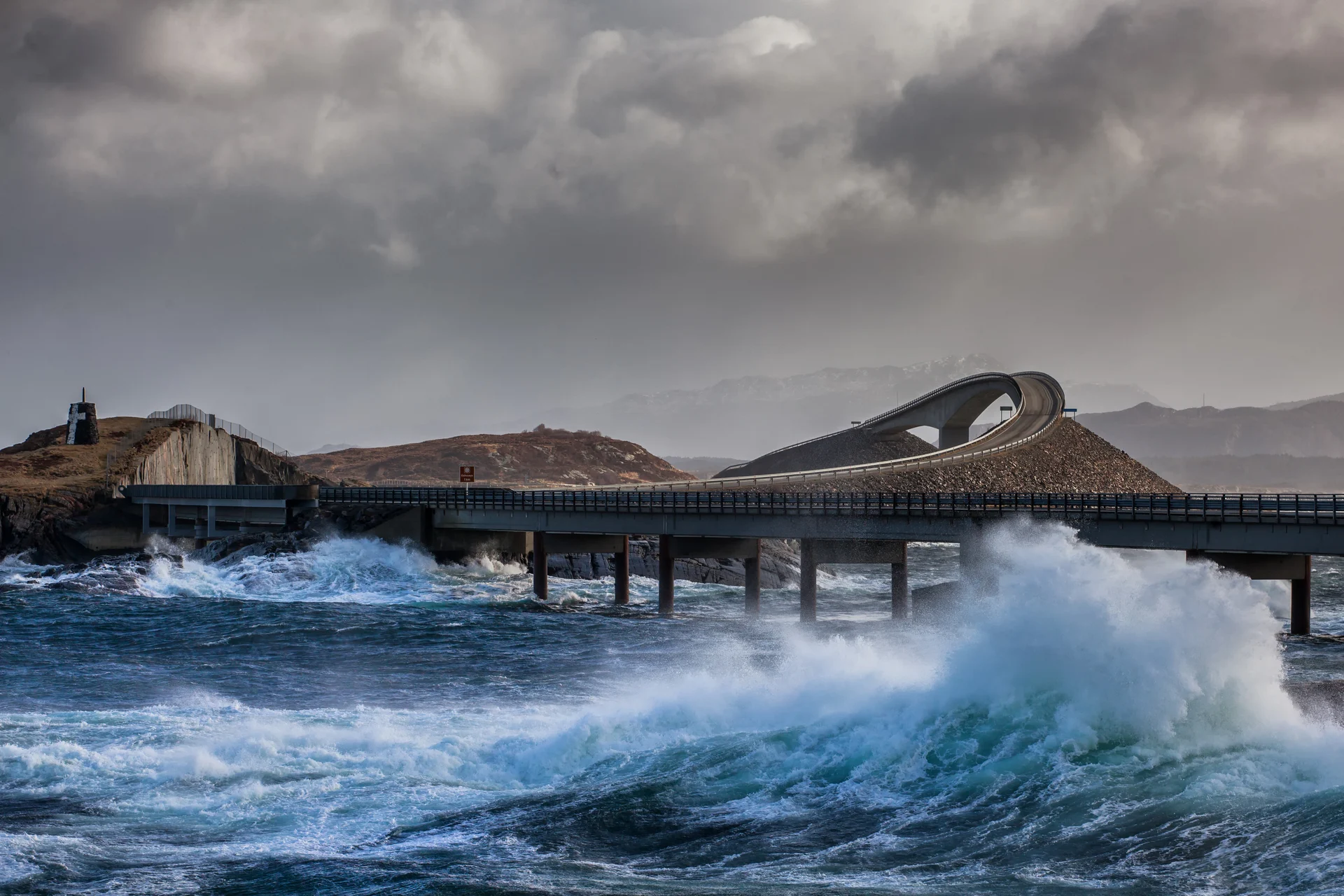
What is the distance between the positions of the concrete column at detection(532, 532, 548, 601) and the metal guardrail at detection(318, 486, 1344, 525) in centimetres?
144

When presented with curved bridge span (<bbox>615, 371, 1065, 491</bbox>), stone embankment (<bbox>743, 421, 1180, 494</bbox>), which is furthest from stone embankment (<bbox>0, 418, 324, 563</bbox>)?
stone embankment (<bbox>743, 421, 1180, 494</bbox>)

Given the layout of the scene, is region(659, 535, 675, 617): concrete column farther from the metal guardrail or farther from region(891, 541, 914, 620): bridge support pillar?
region(891, 541, 914, 620): bridge support pillar

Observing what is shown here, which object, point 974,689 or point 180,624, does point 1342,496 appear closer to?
point 974,689

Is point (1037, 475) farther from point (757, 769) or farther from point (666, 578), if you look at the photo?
point (757, 769)

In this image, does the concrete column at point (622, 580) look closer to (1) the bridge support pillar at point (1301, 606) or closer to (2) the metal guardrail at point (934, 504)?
(2) the metal guardrail at point (934, 504)

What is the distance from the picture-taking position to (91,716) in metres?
27.5

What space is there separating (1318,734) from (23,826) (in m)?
19.1

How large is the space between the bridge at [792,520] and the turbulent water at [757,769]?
1091 centimetres

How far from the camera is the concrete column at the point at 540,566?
60438 millimetres

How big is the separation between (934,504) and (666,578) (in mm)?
11525

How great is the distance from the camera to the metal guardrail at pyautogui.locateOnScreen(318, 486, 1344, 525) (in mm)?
44656

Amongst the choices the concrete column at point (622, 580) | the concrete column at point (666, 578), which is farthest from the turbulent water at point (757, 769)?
the concrete column at point (622, 580)

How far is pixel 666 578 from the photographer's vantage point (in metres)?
55.3

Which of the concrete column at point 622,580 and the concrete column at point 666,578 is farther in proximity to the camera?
the concrete column at point 622,580
